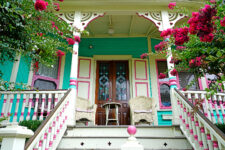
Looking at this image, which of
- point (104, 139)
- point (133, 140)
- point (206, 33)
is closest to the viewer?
point (133, 140)

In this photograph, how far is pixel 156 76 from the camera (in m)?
5.42

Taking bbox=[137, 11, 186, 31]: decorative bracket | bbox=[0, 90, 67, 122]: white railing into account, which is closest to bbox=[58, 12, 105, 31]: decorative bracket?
bbox=[137, 11, 186, 31]: decorative bracket

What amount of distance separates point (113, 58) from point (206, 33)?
4.28 m

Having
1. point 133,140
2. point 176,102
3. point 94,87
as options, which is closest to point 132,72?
point 94,87

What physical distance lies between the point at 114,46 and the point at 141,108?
7.29 ft

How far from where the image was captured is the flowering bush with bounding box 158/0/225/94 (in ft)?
4.88

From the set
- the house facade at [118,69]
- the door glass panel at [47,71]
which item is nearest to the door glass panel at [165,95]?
the house facade at [118,69]

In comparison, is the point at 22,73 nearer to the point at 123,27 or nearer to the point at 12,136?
the point at 123,27

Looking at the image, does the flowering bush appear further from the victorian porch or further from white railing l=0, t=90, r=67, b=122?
white railing l=0, t=90, r=67, b=122

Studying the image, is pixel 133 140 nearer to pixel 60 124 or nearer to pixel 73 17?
pixel 60 124

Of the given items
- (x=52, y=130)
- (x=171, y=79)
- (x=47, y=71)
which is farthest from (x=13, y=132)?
(x=47, y=71)

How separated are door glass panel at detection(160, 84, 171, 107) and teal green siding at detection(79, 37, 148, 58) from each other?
125 centimetres

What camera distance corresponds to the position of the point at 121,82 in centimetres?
559

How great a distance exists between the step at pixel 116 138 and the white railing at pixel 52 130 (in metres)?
0.20
